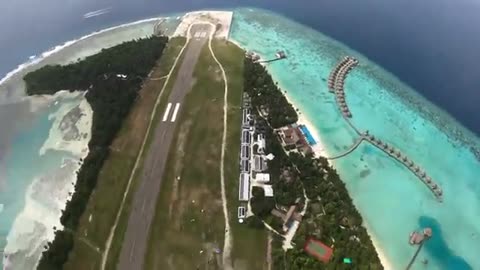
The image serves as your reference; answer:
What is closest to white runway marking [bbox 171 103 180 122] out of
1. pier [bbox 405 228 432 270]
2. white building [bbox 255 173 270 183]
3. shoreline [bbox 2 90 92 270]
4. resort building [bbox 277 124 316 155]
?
shoreline [bbox 2 90 92 270]

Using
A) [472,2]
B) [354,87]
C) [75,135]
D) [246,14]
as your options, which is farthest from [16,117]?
[472,2]

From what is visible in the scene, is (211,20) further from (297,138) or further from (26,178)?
(26,178)

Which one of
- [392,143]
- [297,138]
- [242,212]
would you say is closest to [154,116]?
[297,138]

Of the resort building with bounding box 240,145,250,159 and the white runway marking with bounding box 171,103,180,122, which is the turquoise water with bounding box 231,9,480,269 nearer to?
the resort building with bounding box 240,145,250,159

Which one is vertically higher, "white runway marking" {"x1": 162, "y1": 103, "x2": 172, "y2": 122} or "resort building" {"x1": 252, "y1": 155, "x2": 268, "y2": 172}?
"white runway marking" {"x1": 162, "y1": 103, "x2": 172, "y2": 122}

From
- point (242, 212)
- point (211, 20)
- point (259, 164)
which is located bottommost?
point (242, 212)

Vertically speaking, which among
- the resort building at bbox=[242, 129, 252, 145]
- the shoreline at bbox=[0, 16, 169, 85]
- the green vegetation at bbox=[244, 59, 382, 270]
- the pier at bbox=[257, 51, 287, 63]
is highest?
the shoreline at bbox=[0, 16, 169, 85]
